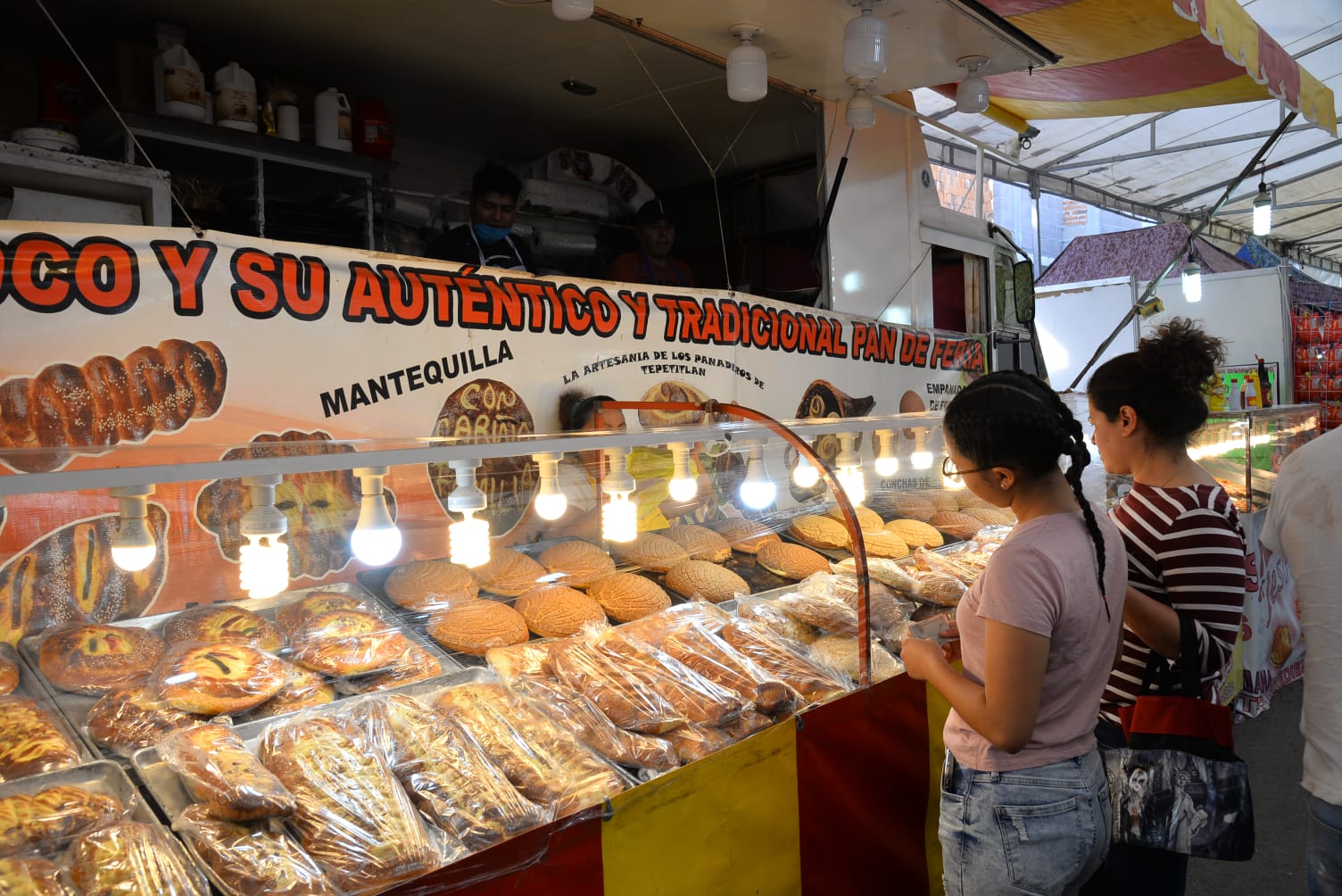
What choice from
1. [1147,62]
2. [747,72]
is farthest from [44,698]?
[1147,62]

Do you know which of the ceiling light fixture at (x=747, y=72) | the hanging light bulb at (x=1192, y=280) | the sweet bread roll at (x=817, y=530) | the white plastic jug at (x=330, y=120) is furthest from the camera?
the hanging light bulb at (x=1192, y=280)

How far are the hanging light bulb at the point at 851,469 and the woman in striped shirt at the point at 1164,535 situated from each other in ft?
3.47

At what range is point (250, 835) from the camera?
1.46 metres

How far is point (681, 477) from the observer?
2656mm

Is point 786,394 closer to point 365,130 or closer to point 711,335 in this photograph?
point 711,335

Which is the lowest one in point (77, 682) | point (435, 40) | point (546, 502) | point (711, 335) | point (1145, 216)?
point (77, 682)

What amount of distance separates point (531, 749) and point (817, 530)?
151 cm

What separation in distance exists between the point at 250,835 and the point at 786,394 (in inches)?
132

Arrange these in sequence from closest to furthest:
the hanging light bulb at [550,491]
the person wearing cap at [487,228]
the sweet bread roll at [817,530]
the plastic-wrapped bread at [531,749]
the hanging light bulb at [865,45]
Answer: the plastic-wrapped bread at [531,749] → the hanging light bulb at [550,491] → the sweet bread roll at [817,530] → the hanging light bulb at [865,45] → the person wearing cap at [487,228]

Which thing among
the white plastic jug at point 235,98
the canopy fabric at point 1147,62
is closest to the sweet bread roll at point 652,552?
the white plastic jug at point 235,98

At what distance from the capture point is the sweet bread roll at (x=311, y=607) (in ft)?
6.78

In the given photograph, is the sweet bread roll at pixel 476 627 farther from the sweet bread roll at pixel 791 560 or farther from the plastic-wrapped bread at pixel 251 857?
the sweet bread roll at pixel 791 560

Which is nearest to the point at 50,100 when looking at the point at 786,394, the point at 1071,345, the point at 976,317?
the point at 786,394

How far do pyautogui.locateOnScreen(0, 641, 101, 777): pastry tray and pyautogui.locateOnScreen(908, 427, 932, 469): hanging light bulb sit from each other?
9.09ft
